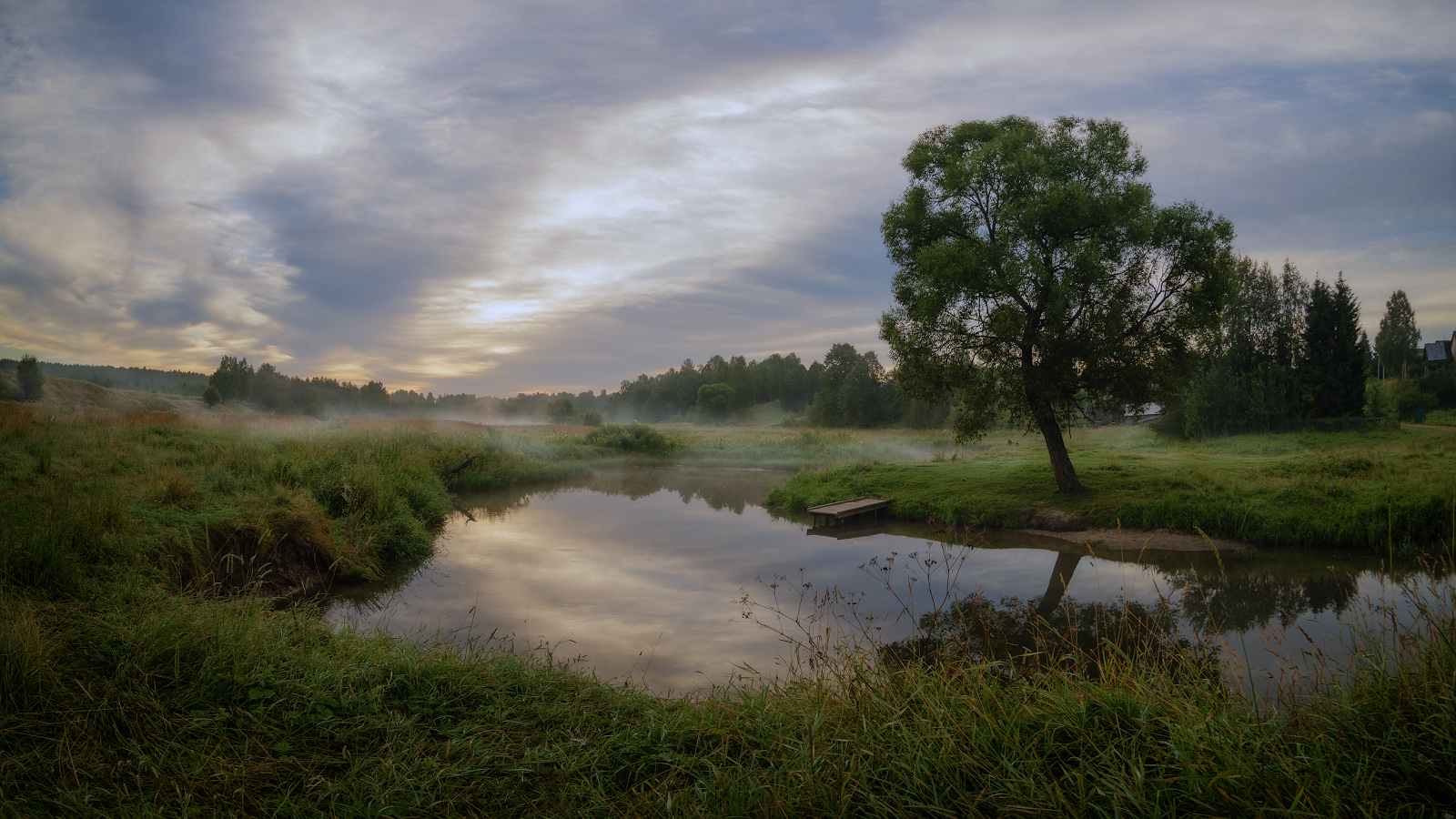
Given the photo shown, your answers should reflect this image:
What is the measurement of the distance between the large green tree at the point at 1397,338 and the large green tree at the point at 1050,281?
181 ft

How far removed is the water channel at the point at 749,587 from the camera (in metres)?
7.36

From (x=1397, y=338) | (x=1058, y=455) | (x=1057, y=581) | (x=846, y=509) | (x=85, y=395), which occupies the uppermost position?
(x=1397, y=338)

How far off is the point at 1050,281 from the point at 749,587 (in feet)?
34.0

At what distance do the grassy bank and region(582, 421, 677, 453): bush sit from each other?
15.6 meters

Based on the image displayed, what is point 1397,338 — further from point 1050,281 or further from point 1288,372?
point 1050,281

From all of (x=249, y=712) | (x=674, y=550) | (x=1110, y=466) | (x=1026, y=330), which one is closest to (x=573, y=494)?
(x=674, y=550)

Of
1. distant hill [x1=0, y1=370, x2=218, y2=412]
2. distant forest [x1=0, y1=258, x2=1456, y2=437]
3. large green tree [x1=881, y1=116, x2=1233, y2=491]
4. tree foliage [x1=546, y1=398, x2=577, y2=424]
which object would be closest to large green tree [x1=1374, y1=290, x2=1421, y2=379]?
distant forest [x1=0, y1=258, x2=1456, y2=437]

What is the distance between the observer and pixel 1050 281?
1493cm

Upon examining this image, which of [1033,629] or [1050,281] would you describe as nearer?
[1033,629]

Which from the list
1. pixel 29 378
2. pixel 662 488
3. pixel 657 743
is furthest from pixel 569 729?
pixel 662 488

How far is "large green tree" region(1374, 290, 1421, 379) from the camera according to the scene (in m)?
50.8

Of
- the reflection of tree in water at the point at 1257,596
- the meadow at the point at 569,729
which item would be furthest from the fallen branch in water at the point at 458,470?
the reflection of tree in water at the point at 1257,596

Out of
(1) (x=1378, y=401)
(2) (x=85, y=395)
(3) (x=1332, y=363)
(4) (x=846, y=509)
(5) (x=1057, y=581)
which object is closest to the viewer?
(5) (x=1057, y=581)

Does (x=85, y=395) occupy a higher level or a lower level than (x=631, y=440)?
higher
